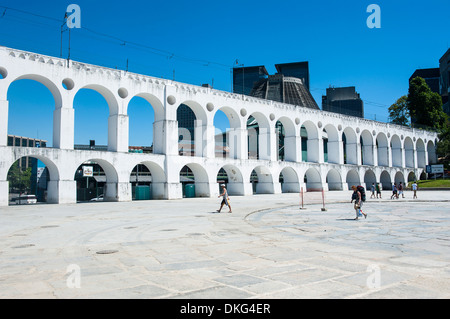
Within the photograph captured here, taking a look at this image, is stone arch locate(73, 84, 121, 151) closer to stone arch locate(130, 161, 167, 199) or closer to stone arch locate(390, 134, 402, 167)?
stone arch locate(130, 161, 167, 199)

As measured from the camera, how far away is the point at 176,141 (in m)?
34.4

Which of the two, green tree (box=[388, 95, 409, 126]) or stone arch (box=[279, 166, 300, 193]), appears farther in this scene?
green tree (box=[388, 95, 409, 126])

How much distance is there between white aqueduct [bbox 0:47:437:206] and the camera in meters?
27.1

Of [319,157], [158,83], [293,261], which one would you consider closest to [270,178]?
[319,157]

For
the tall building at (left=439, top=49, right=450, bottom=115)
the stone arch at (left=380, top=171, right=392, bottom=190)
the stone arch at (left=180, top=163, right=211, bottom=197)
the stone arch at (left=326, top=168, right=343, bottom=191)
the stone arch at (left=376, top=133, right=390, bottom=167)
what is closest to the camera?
the stone arch at (left=180, top=163, right=211, bottom=197)

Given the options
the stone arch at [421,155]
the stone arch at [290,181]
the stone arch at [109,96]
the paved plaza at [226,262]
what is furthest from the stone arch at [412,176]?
the paved plaza at [226,262]

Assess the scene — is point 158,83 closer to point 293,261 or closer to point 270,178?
point 270,178

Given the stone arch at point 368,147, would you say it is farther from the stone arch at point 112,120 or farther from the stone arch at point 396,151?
the stone arch at point 112,120

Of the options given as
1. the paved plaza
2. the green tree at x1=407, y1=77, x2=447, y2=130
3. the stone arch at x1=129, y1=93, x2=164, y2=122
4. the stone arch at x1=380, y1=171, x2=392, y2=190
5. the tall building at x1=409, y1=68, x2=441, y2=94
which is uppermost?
the tall building at x1=409, y1=68, x2=441, y2=94

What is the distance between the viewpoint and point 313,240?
9.73 metres

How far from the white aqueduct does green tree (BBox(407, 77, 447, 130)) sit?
1331cm

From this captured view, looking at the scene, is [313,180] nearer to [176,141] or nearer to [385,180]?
[385,180]

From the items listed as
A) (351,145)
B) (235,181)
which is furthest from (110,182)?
(351,145)

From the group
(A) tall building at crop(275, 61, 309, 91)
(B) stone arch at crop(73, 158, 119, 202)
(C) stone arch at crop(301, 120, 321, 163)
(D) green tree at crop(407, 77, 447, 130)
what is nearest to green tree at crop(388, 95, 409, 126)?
(D) green tree at crop(407, 77, 447, 130)
